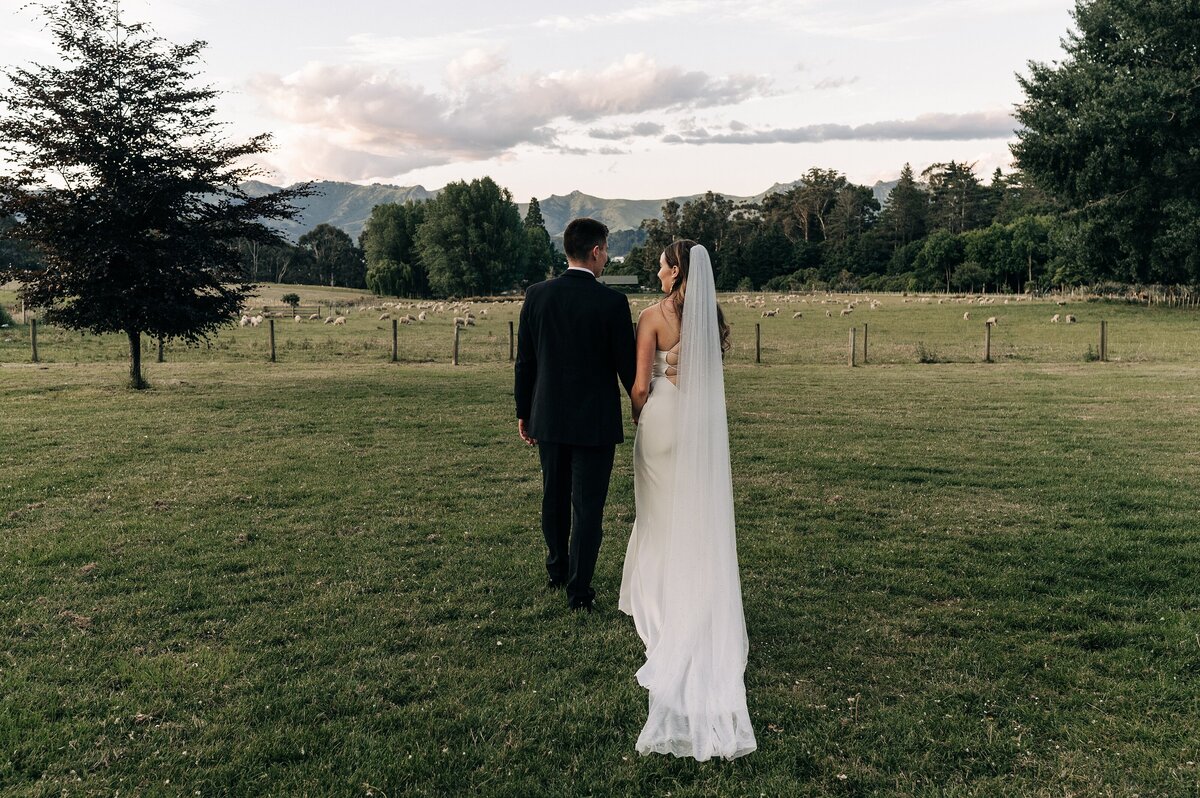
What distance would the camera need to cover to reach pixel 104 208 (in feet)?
58.6

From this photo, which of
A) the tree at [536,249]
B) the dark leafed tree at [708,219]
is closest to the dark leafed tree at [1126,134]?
the tree at [536,249]

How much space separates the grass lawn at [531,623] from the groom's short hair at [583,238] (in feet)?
9.15

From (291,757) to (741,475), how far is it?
303 inches

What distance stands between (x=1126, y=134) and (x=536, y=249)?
3625 inches

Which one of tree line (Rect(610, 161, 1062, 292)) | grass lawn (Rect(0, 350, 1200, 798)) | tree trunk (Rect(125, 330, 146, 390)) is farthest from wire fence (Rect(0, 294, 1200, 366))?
tree line (Rect(610, 161, 1062, 292))

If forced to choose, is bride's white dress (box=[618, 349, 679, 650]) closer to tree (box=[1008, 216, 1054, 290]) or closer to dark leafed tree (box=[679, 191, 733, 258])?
tree (box=[1008, 216, 1054, 290])

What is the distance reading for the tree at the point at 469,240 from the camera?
332 ft

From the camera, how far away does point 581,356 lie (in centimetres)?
600

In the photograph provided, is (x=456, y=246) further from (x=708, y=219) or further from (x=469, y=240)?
(x=708, y=219)

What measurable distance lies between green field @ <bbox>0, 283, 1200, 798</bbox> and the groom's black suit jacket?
1487mm

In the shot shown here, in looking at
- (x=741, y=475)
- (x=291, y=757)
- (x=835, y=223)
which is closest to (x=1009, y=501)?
(x=741, y=475)

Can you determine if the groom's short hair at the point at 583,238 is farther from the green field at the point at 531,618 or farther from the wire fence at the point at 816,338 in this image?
the wire fence at the point at 816,338

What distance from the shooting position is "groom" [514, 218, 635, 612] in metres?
5.94

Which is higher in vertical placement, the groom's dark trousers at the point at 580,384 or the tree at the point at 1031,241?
the tree at the point at 1031,241
